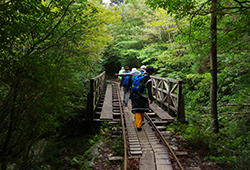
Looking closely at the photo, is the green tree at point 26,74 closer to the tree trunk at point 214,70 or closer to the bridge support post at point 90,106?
the bridge support post at point 90,106

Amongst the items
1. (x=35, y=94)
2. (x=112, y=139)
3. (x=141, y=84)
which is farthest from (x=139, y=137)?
(x=35, y=94)

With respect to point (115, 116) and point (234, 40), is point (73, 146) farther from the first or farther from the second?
point (234, 40)

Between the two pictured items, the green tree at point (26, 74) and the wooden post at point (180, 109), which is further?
the wooden post at point (180, 109)

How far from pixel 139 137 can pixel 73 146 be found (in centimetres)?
366

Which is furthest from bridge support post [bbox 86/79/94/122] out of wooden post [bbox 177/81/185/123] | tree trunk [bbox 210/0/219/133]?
tree trunk [bbox 210/0/219/133]

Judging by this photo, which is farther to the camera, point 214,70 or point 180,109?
point 180,109

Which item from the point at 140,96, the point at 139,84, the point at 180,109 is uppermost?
the point at 139,84

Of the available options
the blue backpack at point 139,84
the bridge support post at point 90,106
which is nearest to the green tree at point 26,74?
the blue backpack at point 139,84

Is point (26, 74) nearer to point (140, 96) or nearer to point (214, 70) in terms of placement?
point (140, 96)

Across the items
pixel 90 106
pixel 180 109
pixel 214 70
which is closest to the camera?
pixel 214 70

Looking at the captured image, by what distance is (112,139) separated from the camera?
4.67m

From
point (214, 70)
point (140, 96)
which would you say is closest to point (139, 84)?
point (140, 96)

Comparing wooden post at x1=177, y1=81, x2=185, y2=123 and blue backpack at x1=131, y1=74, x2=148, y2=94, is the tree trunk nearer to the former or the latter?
wooden post at x1=177, y1=81, x2=185, y2=123

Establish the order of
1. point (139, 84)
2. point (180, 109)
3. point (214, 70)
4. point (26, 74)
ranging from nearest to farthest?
point (26, 74) < point (214, 70) < point (139, 84) < point (180, 109)
